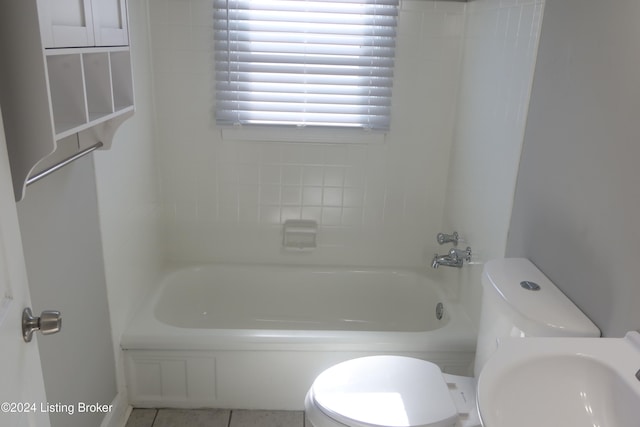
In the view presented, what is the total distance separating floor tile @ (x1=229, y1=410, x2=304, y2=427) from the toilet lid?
54 centimetres

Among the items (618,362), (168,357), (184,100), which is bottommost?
(168,357)

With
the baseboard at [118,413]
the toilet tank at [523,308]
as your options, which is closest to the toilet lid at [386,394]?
the toilet tank at [523,308]

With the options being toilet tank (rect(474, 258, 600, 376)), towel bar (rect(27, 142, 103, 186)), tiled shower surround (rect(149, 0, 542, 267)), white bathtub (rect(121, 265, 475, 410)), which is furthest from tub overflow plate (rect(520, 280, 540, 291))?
towel bar (rect(27, 142, 103, 186))

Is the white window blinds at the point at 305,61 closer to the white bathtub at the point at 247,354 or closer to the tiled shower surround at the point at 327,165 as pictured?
the tiled shower surround at the point at 327,165

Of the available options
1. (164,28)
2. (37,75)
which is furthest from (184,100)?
(37,75)

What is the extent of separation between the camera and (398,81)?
8.29 feet

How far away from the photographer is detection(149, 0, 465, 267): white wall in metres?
2.46

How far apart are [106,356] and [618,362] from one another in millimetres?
1657

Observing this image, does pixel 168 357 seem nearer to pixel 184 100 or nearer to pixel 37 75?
pixel 184 100

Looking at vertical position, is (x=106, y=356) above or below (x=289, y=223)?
below

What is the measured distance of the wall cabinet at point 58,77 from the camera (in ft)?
3.14

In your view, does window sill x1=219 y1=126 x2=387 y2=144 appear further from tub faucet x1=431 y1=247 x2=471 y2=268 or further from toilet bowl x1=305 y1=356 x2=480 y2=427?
toilet bowl x1=305 y1=356 x2=480 y2=427

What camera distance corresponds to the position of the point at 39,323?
3.24 ft

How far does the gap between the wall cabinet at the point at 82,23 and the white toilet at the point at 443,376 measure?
119 centimetres
